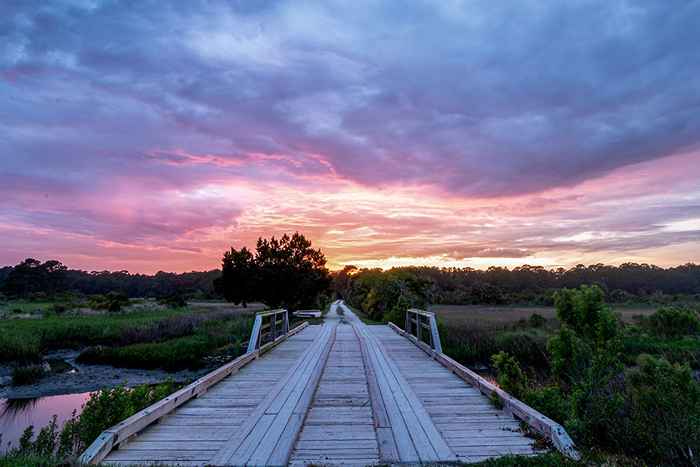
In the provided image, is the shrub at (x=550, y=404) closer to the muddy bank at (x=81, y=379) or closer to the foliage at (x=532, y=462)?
the foliage at (x=532, y=462)

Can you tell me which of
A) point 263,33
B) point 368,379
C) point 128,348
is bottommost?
point 128,348

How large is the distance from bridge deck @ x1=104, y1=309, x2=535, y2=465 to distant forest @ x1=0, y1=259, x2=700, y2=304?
122 feet

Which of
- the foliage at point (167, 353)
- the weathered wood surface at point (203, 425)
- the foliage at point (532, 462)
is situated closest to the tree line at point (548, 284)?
the foliage at point (167, 353)

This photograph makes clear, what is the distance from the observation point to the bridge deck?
3.54 metres

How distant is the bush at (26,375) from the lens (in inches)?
514

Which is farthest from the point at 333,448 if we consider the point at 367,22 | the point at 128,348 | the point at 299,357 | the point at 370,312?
the point at 370,312

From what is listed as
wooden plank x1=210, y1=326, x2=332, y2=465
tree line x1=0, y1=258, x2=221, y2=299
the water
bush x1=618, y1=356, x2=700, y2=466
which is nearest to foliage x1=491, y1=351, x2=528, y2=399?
bush x1=618, y1=356, x2=700, y2=466

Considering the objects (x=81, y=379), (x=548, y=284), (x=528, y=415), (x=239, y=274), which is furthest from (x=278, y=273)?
(x=548, y=284)

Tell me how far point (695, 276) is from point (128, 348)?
227 ft

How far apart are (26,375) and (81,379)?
1563 mm

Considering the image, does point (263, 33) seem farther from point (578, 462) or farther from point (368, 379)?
point (578, 462)

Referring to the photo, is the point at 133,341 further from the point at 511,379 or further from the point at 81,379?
the point at 511,379

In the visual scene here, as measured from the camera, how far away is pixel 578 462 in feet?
10.7

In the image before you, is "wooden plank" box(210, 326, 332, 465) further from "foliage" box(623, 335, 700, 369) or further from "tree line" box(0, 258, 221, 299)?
"tree line" box(0, 258, 221, 299)
